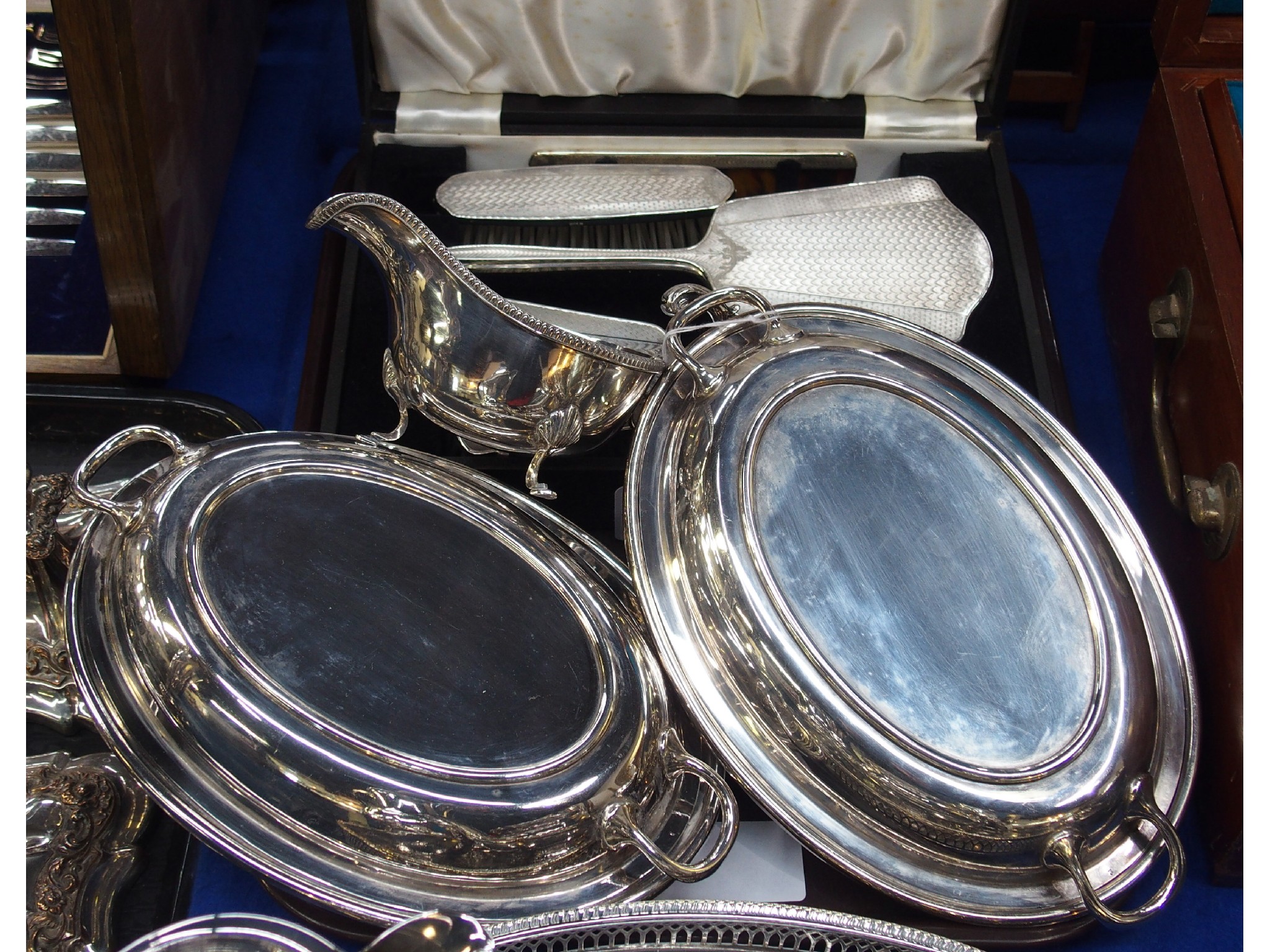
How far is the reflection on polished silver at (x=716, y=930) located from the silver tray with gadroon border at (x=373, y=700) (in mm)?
31

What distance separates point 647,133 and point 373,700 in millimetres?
633

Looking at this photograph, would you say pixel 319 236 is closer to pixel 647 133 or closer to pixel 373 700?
pixel 647 133

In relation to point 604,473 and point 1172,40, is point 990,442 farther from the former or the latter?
point 1172,40

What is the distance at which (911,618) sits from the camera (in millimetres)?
711

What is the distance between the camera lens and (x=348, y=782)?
2.14 feet

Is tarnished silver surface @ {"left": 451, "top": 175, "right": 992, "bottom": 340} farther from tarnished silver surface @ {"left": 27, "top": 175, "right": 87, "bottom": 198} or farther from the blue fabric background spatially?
tarnished silver surface @ {"left": 27, "top": 175, "right": 87, "bottom": 198}

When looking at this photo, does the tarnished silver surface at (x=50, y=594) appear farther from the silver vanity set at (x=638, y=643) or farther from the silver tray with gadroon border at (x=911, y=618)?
the silver tray with gadroon border at (x=911, y=618)

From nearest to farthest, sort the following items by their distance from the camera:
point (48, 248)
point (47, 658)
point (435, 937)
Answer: point (435, 937), point (47, 658), point (48, 248)

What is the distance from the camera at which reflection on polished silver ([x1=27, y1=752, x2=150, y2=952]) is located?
0.69m

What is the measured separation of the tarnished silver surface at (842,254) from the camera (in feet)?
3.18

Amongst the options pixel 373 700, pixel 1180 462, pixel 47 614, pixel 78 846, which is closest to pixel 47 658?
pixel 47 614

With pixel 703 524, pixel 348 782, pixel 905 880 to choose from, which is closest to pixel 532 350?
pixel 703 524

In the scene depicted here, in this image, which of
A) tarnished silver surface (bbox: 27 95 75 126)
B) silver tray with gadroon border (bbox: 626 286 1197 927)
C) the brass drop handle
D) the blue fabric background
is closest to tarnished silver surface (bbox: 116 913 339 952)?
silver tray with gadroon border (bbox: 626 286 1197 927)

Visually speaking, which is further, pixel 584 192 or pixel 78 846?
pixel 584 192
